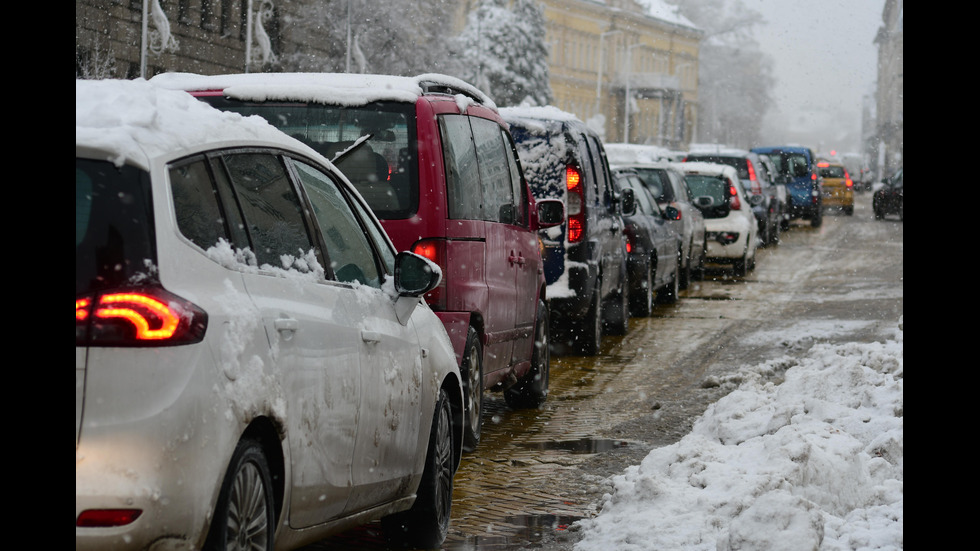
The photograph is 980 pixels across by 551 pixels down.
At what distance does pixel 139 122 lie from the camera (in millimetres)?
4035

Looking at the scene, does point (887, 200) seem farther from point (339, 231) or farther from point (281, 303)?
point (281, 303)

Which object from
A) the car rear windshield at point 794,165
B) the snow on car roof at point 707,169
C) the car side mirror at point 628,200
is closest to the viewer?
the car side mirror at point 628,200

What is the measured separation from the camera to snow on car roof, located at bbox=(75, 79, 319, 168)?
3.91 metres

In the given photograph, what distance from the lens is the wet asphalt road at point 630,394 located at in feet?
22.9

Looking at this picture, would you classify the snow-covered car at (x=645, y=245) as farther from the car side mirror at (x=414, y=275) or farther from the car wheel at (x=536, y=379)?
the car side mirror at (x=414, y=275)

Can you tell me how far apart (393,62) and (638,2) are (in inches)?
2254

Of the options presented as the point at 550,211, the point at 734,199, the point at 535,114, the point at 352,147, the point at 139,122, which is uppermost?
the point at 535,114

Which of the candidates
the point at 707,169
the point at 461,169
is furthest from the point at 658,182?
the point at 461,169

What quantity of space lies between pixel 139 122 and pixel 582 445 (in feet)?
17.6

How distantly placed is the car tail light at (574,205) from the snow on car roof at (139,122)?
26.7ft

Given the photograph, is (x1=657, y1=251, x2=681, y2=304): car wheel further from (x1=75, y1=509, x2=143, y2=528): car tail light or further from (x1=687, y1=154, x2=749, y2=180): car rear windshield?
(x1=75, y1=509, x2=143, y2=528): car tail light

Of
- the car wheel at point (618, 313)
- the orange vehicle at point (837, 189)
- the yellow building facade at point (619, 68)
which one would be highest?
the yellow building facade at point (619, 68)

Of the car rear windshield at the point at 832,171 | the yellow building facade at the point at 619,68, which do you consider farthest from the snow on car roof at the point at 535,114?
the yellow building facade at the point at 619,68
